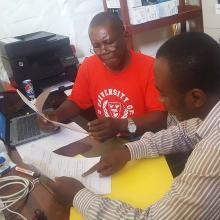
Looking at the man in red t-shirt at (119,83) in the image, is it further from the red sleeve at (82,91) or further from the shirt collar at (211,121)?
the shirt collar at (211,121)

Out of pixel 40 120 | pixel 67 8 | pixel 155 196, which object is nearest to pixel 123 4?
pixel 67 8

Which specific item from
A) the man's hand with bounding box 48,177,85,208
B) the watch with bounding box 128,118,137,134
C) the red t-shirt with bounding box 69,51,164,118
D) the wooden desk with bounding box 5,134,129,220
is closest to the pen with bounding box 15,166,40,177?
the wooden desk with bounding box 5,134,129,220

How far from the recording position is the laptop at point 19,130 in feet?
4.48

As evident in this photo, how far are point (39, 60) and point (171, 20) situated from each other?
0.96 m

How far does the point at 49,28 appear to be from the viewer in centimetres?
248

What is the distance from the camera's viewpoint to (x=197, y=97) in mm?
806

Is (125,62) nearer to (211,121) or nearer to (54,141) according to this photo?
(54,141)

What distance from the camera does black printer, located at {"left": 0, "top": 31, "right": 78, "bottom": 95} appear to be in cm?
203

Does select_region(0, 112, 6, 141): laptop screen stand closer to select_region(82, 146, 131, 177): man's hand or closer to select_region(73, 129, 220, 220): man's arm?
select_region(82, 146, 131, 177): man's hand

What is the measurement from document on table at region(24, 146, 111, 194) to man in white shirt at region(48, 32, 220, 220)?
0.07 meters

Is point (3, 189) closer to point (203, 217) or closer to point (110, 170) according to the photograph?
point (110, 170)

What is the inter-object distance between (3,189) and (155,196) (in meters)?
0.53

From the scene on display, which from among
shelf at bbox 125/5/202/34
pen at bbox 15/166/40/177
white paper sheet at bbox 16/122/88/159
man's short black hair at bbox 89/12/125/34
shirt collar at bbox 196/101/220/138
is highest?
man's short black hair at bbox 89/12/125/34

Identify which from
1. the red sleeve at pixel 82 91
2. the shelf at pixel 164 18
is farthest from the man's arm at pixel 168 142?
the shelf at pixel 164 18
